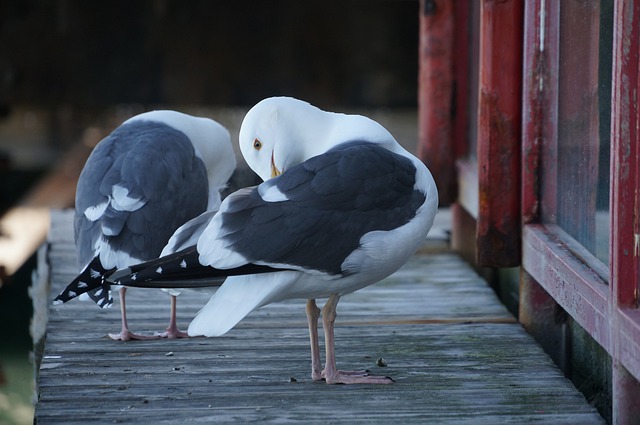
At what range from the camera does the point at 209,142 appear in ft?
15.5

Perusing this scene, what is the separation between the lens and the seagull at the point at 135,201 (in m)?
3.83

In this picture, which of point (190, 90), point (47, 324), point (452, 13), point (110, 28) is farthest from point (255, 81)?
point (47, 324)

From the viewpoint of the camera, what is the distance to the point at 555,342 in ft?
13.6

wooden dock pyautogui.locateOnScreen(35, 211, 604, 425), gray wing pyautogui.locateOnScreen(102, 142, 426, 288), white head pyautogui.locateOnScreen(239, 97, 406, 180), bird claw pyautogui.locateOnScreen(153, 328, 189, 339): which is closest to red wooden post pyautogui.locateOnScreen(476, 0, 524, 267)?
wooden dock pyautogui.locateOnScreen(35, 211, 604, 425)

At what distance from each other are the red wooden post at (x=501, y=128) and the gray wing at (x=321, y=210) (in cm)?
101

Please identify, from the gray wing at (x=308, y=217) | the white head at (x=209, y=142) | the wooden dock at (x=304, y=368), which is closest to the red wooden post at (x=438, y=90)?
the wooden dock at (x=304, y=368)

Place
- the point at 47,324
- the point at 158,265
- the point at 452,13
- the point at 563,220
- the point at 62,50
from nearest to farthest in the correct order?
1. the point at 158,265
2. the point at 563,220
3. the point at 47,324
4. the point at 452,13
5. the point at 62,50

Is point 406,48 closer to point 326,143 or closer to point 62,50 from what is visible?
point 62,50

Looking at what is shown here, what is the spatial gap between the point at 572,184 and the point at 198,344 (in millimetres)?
1450

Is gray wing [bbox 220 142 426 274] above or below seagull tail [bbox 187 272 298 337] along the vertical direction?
above

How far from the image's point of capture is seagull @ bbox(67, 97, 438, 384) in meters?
3.21

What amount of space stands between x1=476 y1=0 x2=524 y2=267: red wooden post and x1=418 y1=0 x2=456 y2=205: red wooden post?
1358 mm

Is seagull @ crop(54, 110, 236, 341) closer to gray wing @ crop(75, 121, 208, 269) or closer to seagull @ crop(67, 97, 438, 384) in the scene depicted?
gray wing @ crop(75, 121, 208, 269)

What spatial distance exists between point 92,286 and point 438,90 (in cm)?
266
